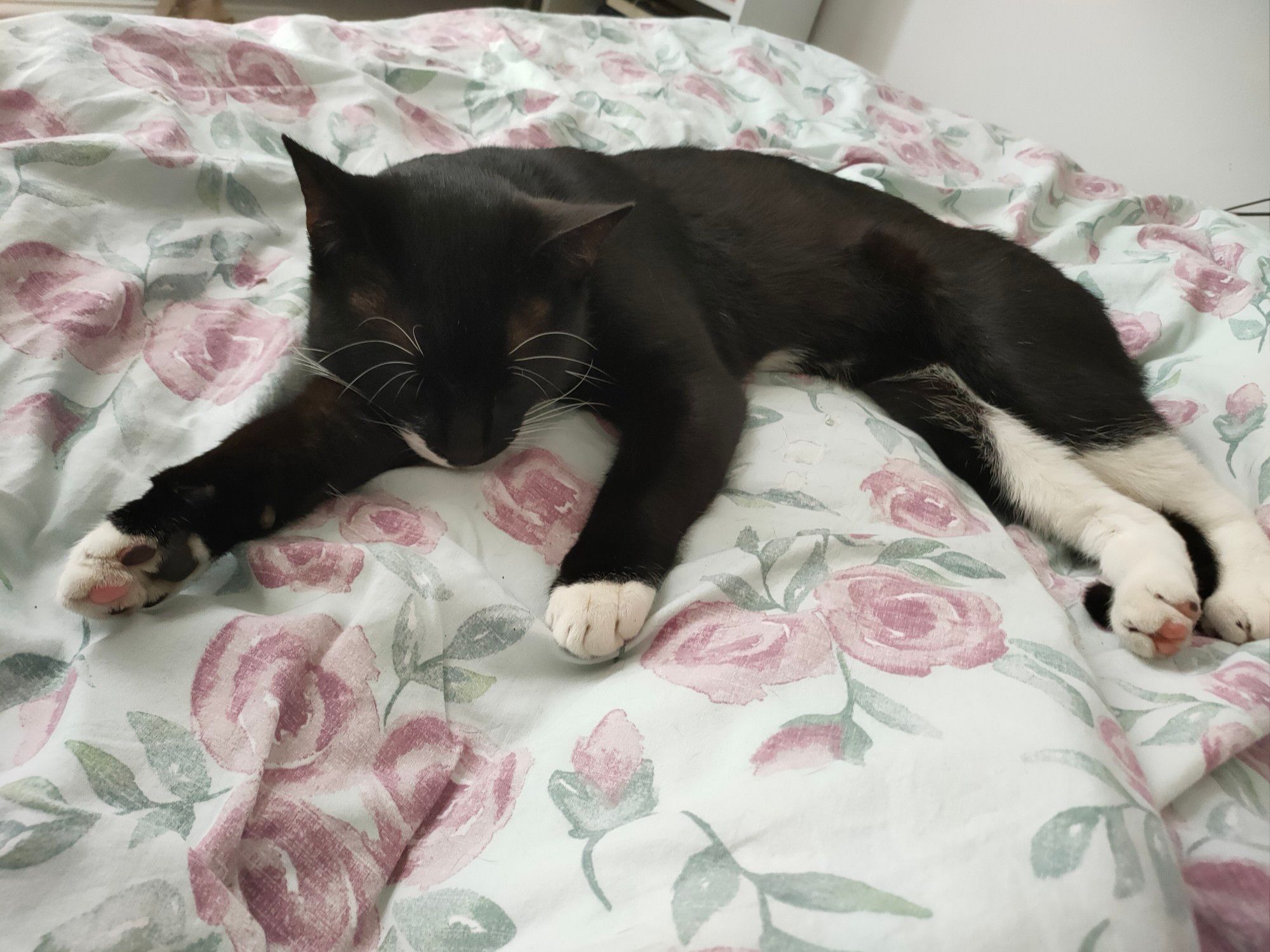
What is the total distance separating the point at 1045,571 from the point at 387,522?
0.78 meters

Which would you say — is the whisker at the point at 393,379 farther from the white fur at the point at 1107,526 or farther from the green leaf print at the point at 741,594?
the white fur at the point at 1107,526

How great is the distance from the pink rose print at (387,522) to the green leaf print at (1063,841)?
563 millimetres

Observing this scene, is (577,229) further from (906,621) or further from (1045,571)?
(1045,571)

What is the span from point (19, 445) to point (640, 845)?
701 millimetres

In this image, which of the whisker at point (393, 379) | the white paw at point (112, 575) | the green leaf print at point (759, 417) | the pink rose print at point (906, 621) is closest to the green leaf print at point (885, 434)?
the green leaf print at point (759, 417)

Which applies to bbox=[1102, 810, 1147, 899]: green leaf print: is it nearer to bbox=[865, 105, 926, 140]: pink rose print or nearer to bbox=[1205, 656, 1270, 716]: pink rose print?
bbox=[1205, 656, 1270, 716]: pink rose print

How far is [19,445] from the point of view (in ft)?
2.47

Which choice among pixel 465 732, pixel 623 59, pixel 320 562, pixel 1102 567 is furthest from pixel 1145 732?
pixel 623 59

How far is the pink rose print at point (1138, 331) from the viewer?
1.27m

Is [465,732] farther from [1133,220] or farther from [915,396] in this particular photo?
[1133,220]

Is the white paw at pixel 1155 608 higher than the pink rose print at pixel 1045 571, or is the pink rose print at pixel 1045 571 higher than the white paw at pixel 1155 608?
the white paw at pixel 1155 608

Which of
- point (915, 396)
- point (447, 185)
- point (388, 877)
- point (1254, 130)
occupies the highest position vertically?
point (1254, 130)

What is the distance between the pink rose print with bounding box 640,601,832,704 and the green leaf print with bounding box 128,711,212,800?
358 millimetres

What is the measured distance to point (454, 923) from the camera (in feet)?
1.73
